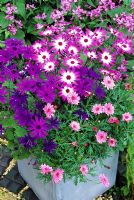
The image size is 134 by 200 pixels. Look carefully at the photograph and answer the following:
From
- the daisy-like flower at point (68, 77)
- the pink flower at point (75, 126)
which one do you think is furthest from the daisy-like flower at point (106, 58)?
the pink flower at point (75, 126)

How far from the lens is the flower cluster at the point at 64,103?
246 cm

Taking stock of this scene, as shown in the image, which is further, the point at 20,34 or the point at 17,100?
the point at 20,34

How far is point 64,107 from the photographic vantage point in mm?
2627

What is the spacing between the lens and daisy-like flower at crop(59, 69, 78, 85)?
2.50 metres

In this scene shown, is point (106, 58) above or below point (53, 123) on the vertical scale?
above

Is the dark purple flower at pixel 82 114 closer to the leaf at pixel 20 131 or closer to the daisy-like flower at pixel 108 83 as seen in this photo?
the daisy-like flower at pixel 108 83

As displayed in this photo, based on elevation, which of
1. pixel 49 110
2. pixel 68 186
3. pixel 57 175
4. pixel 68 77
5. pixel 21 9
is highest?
pixel 68 77

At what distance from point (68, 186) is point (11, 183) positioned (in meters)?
0.75

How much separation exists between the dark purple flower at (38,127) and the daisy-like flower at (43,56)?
0.42m

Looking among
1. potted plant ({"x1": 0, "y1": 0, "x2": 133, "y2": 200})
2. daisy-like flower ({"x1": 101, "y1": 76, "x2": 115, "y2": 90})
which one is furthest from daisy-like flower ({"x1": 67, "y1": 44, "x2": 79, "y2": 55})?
daisy-like flower ({"x1": 101, "y1": 76, "x2": 115, "y2": 90})

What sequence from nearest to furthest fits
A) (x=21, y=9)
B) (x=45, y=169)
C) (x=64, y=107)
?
(x=45, y=169) → (x=64, y=107) → (x=21, y=9)

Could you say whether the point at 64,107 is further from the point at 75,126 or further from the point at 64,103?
the point at 75,126

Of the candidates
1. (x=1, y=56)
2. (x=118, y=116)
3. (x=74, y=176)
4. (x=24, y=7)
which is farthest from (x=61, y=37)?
(x=24, y=7)

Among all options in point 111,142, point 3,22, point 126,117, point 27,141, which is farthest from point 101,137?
Result: point 3,22
